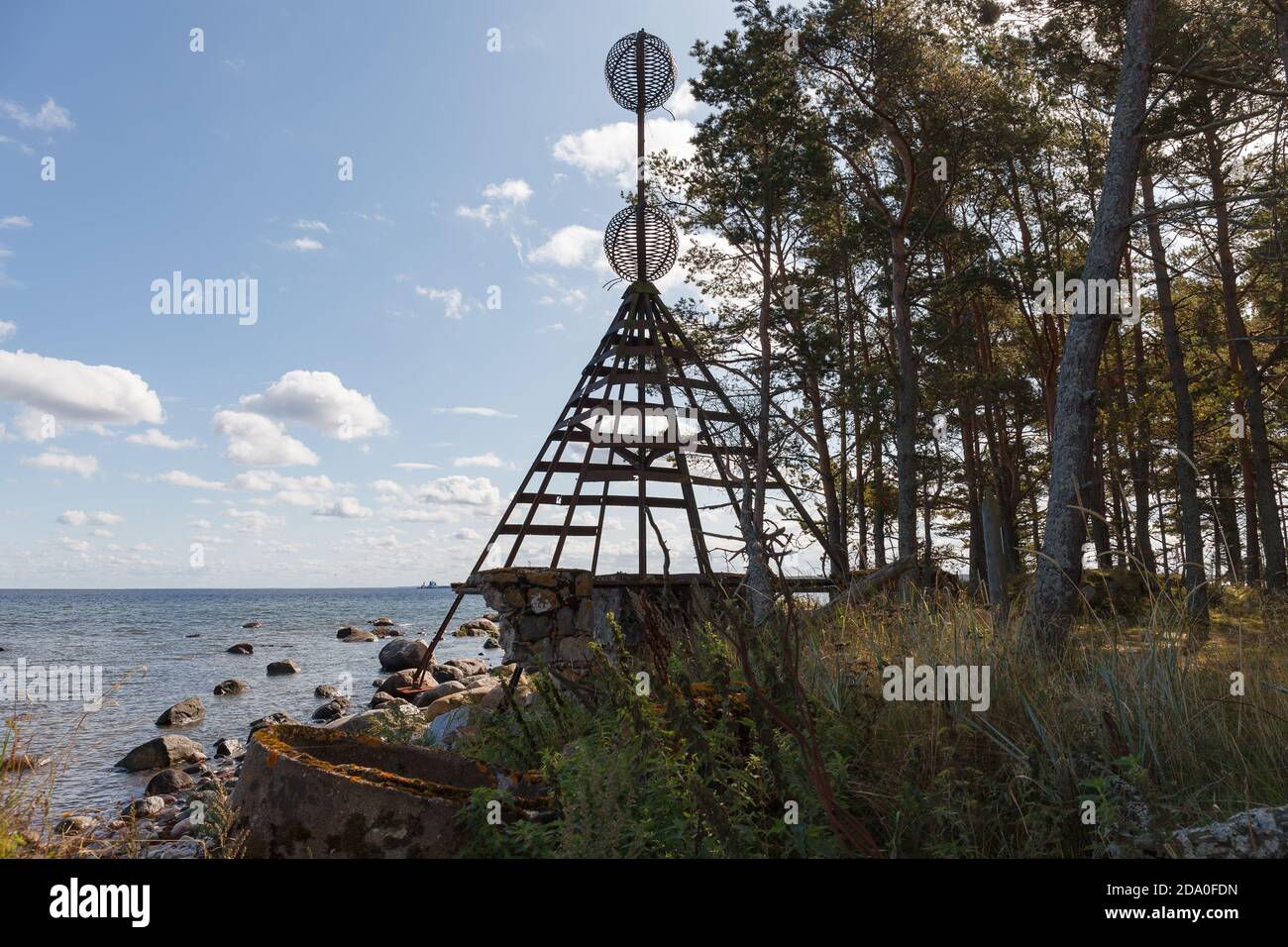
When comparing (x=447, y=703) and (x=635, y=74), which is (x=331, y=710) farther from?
(x=635, y=74)

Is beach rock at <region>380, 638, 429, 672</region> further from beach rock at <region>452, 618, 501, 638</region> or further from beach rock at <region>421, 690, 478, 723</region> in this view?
beach rock at <region>421, 690, 478, 723</region>

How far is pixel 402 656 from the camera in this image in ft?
90.5

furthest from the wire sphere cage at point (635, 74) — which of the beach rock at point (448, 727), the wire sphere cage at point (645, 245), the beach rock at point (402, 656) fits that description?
the beach rock at point (402, 656)

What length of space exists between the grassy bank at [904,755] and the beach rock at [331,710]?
47.3 feet

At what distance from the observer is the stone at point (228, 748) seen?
1443 cm

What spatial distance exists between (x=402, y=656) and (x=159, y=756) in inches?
561

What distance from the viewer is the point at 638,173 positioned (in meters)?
15.7

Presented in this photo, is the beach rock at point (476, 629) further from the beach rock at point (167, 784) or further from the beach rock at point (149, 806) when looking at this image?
the beach rock at point (149, 806)

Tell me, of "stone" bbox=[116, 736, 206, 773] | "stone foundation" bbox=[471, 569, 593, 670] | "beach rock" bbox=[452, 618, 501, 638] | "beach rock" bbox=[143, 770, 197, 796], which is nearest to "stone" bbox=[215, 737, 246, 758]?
"stone" bbox=[116, 736, 206, 773]

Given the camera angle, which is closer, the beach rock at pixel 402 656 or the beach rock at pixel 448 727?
the beach rock at pixel 448 727

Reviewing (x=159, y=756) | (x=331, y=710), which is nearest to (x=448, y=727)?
(x=159, y=756)
